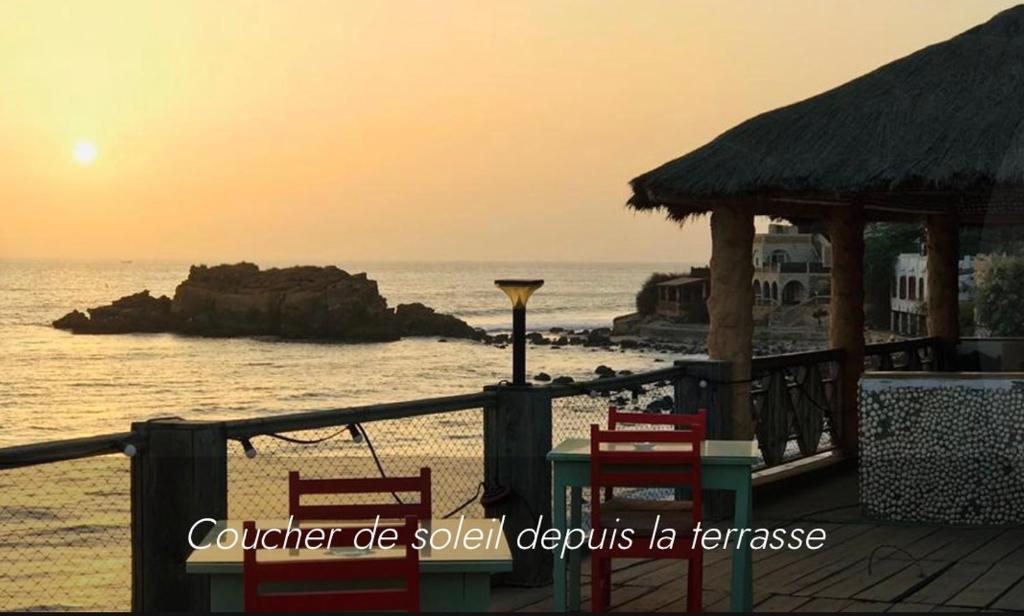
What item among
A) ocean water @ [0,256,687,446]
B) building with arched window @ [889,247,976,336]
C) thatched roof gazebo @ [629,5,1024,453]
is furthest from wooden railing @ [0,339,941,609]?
building with arched window @ [889,247,976,336]

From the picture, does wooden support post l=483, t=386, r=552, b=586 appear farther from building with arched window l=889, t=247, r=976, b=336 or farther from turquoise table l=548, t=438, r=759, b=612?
building with arched window l=889, t=247, r=976, b=336

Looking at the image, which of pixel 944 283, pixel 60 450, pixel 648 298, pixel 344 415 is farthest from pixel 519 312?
pixel 648 298

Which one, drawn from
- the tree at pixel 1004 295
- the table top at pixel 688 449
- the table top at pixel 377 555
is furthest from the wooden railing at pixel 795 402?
the tree at pixel 1004 295

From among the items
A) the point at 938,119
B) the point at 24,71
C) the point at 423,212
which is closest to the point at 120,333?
the point at 423,212

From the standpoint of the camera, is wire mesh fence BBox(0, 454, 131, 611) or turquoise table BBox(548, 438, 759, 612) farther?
wire mesh fence BBox(0, 454, 131, 611)

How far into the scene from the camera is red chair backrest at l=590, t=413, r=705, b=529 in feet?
17.2

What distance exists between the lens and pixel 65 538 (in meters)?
17.7

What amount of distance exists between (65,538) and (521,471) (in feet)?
42.5

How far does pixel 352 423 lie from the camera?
18.0 feet

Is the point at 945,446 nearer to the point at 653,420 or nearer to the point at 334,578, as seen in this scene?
the point at 653,420

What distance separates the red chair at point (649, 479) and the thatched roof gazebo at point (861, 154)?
9.75 feet

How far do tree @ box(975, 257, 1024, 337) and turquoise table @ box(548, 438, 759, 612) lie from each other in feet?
116

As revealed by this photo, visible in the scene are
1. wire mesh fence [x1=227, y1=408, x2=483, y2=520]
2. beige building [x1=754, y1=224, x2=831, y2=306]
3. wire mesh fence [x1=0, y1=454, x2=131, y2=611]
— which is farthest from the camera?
beige building [x1=754, y1=224, x2=831, y2=306]

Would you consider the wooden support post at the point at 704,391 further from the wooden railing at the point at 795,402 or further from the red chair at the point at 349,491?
the red chair at the point at 349,491
